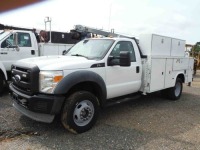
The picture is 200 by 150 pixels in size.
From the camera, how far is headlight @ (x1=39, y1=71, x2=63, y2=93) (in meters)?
4.18

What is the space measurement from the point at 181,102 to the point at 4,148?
18.4 ft

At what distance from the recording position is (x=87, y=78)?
4.55m

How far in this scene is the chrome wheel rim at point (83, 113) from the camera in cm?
452

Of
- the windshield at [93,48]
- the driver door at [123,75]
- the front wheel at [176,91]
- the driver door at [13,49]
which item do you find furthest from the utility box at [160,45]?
the driver door at [13,49]

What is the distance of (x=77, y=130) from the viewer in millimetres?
4496

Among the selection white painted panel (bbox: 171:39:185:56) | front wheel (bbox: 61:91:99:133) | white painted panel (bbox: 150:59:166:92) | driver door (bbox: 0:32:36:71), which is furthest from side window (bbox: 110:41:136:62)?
driver door (bbox: 0:32:36:71)

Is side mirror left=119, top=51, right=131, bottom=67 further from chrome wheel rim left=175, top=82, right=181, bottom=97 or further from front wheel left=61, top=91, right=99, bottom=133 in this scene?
chrome wheel rim left=175, top=82, right=181, bottom=97

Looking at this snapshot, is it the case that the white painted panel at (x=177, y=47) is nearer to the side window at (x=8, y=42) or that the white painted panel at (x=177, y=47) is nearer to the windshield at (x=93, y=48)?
the windshield at (x=93, y=48)

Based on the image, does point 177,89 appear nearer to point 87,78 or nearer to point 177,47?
point 177,47

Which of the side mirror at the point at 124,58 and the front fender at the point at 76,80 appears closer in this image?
the front fender at the point at 76,80

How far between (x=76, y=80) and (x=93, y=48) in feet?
4.68

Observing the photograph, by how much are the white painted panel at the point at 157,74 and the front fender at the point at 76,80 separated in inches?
79.1

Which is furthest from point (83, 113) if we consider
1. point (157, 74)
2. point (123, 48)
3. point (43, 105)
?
point (157, 74)

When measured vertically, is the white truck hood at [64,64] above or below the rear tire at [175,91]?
above
